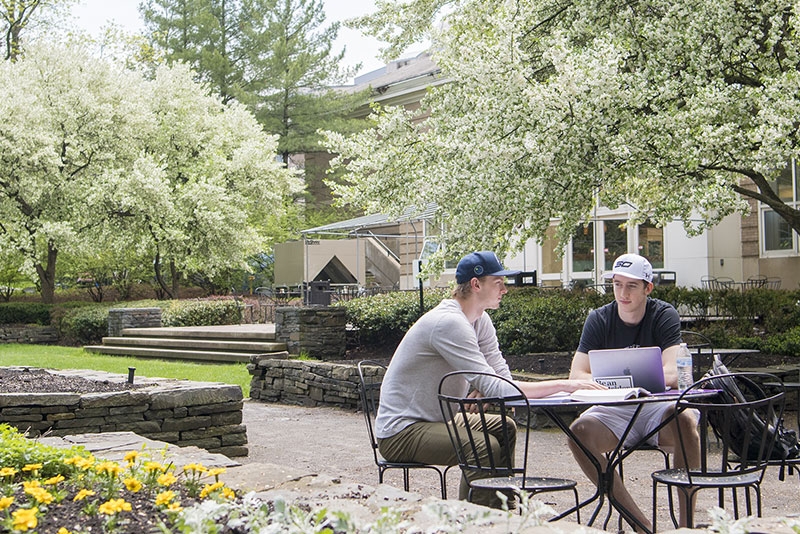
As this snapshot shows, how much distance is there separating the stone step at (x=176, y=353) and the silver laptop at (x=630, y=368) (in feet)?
32.0

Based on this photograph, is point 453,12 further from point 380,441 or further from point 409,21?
point 380,441

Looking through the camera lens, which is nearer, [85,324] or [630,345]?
[630,345]

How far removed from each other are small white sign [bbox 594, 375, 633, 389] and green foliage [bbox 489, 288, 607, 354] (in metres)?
7.09

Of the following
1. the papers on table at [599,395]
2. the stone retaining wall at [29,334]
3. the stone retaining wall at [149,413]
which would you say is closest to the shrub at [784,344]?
the stone retaining wall at [149,413]

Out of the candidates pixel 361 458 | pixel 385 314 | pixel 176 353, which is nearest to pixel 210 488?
pixel 361 458

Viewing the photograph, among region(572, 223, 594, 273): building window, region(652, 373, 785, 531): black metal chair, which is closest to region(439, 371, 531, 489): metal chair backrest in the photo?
region(652, 373, 785, 531): black metal chair

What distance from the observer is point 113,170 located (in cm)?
2470

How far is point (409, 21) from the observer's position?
1391 centimetres

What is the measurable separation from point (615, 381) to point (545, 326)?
23.7 feet

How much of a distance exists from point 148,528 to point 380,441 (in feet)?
5.49

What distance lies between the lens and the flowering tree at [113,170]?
24.1 m

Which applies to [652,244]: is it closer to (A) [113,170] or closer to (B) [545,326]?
(B) [545,326]

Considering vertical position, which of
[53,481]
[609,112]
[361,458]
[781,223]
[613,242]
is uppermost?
[609,112]

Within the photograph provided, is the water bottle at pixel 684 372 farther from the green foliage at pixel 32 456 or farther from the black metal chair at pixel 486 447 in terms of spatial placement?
the green foliage at pixel 32 456
